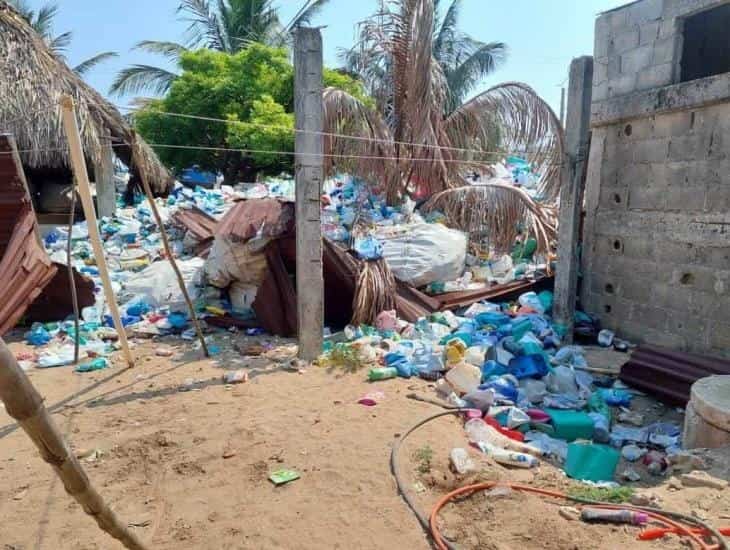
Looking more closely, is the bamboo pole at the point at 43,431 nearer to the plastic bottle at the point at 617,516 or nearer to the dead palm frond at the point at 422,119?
the plastic bottle at the point at 617,516

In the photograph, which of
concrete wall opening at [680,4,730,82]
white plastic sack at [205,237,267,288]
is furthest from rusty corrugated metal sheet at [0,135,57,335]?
concrete wall opening at [680,4,730,82]

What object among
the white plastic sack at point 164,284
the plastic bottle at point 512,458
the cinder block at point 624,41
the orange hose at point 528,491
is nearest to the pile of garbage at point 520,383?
the plastic bottle at point 512,458

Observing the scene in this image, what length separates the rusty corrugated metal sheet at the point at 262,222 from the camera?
586 cm

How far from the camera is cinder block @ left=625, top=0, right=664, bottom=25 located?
16.8 ft

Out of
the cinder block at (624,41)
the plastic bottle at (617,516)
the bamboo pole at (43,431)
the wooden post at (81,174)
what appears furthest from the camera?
the cinder block at (624,41)

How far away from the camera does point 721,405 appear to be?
10.2ft

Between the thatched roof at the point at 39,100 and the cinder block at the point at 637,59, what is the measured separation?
5.32 metres

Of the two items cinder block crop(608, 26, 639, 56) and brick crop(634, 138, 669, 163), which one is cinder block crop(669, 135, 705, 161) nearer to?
brick crop(634, 138, 669, 163)

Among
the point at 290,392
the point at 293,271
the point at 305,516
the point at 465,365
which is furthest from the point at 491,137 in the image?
the point at 305,516

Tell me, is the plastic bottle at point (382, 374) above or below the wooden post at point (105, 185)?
below

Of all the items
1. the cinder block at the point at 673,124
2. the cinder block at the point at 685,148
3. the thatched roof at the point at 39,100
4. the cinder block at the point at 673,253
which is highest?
the thatched roof at the point at 39,100

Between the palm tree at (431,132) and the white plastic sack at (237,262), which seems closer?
the white plastic sack at (237,262)

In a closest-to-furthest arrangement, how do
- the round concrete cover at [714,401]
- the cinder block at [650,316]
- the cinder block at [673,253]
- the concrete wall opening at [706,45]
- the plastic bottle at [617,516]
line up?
the plastic bottle at [617,516] < the round concrete cover at [714,401] < the cinder block at [673,253] < the cinder block at [650,316] < the concrete wall opening at [706,45]

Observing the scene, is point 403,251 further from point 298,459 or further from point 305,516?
point 305,516
